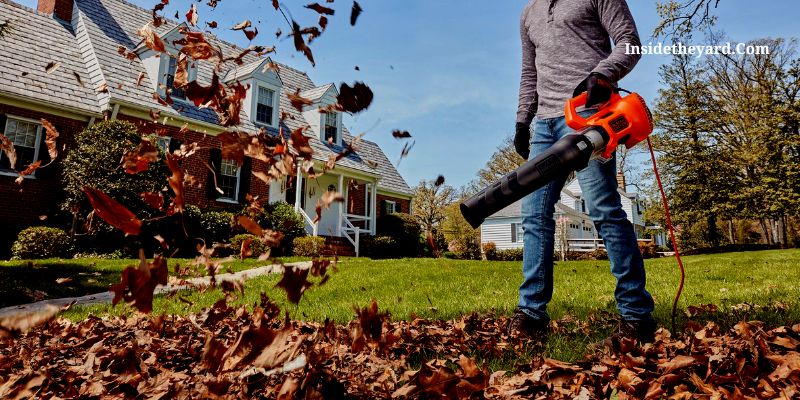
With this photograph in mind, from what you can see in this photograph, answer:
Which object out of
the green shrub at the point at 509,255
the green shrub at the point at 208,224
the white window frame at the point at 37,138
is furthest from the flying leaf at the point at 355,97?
the green shrub at the point at 509,255

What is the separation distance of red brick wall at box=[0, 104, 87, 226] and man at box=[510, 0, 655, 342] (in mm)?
11249

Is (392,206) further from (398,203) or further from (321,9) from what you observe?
(321,9)

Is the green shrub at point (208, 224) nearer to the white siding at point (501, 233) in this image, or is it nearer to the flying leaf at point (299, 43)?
the flying leaf at point (299, 43)

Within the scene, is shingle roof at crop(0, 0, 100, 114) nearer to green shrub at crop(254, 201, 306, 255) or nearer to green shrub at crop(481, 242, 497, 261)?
green shrub at crop(254, 201, 306, 255)

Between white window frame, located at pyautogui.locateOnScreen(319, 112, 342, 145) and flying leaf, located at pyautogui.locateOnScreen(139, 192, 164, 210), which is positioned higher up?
white window frame, located at pyautogui.locateOnScreen(319, 112, 342, 145)

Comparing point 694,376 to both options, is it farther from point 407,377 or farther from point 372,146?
point 372,146

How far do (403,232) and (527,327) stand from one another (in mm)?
16375

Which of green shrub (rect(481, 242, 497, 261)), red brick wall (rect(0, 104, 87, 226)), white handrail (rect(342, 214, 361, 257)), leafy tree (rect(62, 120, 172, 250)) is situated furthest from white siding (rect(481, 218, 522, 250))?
red brick wall (rect(0, 104, 87, 226))

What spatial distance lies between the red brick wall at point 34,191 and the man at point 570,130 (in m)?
11.2

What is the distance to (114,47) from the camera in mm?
13461

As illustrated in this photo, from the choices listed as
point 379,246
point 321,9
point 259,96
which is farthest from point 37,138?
point 321,9

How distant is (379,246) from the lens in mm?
17234

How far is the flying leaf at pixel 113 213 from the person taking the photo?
1332 millimetres

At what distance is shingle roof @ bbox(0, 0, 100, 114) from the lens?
36.5 ft
